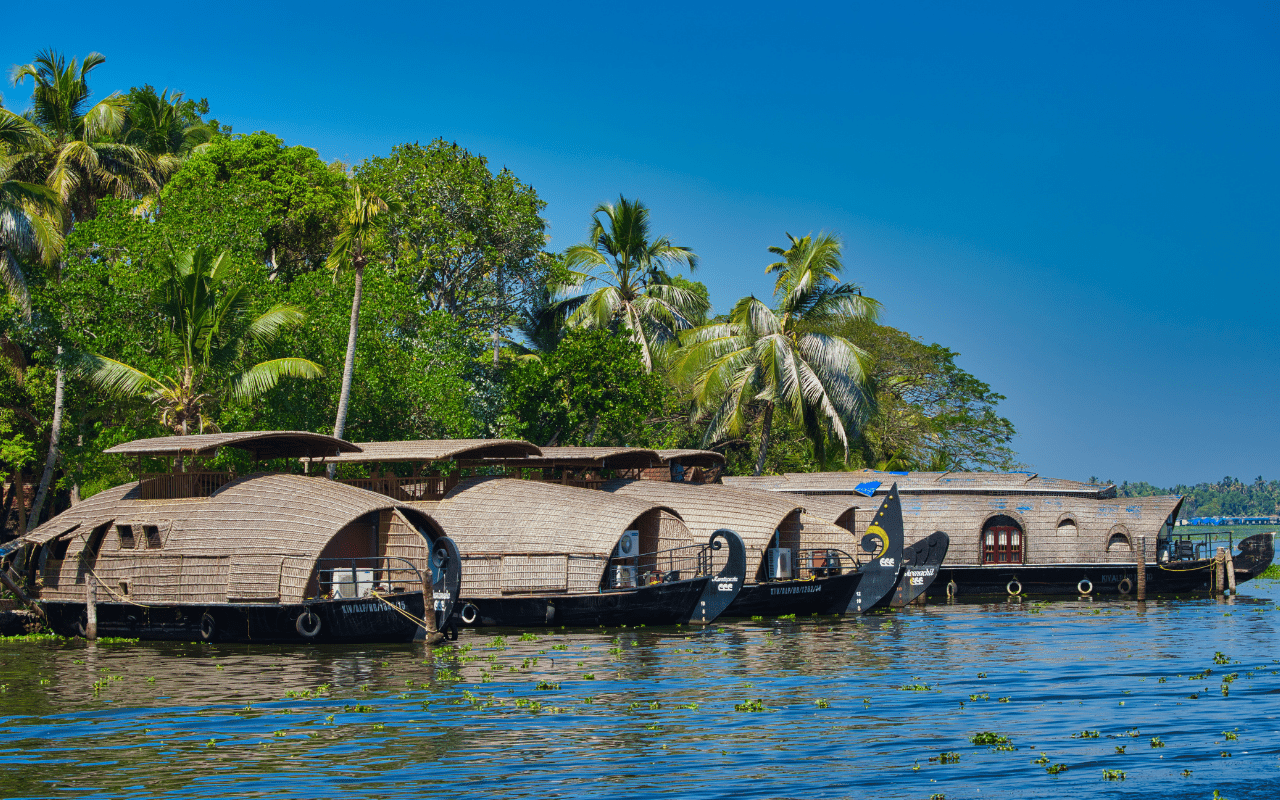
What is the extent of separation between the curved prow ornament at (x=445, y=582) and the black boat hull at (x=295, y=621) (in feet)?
1.32

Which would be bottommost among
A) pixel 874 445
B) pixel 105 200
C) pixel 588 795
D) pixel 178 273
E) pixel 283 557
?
pixel 588 795

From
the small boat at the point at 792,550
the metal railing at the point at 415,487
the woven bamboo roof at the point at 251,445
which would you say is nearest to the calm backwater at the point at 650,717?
the woven bamboo roof at the point at 251,445

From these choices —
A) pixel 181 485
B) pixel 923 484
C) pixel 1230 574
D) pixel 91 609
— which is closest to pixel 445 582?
pixel 181 485

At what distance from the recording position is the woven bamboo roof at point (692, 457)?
39.0 metres

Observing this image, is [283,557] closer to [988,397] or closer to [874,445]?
[874,445]

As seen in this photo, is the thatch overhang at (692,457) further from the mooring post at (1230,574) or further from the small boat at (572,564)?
the mooring post at (1230,574)

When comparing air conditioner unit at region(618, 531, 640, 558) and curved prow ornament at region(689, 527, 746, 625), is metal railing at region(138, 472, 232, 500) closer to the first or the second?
air conditioner unit at region(618, 531, 640, 558)

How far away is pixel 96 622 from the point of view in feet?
90.2

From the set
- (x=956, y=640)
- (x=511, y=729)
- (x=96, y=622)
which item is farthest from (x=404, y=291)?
(x=511, y=729)

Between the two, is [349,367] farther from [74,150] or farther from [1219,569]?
[1219,569]

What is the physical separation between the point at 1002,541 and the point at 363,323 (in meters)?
22.3

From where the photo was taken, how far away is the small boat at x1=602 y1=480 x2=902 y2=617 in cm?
3225

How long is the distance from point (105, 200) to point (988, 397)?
1491 inches

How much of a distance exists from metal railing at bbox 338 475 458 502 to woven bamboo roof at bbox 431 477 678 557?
0.73m
